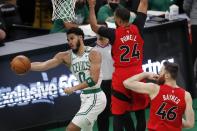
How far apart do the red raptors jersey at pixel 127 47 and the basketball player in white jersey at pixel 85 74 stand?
11.3 inches

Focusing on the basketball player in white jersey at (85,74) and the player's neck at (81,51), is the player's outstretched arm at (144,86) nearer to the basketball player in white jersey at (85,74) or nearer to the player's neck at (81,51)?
the basketball player in white jersey at (85,74)

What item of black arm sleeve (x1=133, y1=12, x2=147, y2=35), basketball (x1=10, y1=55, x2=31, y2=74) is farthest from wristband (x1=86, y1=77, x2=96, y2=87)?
black arm sleeve (x1=133, y1=12, x2=147, y2=35)

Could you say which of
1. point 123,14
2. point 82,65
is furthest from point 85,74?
point 123,14

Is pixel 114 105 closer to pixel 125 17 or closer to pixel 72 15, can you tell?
pixel 125 17

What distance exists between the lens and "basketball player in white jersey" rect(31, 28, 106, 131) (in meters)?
9.05

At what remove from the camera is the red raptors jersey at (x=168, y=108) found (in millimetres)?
7743

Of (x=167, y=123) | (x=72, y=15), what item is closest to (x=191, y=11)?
(x=72, y=15)

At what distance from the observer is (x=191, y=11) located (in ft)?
42.0

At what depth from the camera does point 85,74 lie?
920 centimetres

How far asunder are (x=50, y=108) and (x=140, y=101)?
245 cm

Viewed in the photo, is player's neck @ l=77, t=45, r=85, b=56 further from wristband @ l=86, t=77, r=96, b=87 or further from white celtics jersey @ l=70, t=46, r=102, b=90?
wristband @ l=86, t=77, r=96, b=87

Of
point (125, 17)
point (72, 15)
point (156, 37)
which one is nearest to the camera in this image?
point (125, 17)

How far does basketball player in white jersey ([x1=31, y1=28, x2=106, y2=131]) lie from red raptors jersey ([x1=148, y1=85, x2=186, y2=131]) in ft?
4.84

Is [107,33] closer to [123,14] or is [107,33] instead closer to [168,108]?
[123,14]
